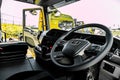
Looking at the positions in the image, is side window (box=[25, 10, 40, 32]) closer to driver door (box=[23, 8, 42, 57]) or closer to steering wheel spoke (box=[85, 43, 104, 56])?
driver door (box=[23, 8, 42, 57])

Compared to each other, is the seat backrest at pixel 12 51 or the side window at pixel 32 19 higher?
the side window at pixel 32 19

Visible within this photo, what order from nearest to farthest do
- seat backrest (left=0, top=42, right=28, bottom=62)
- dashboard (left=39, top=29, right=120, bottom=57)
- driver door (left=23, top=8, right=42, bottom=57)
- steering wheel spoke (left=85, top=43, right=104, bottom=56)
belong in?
steering wheel spoke (left=85, top=43, right=104, bottom=56) < dashboard (left=39, top=29, right=120, bottom=57) < seat backrest (left=0, top=42, right=28, bottom=62) < driver door (left=23, top=8, right=42, bottom=57)

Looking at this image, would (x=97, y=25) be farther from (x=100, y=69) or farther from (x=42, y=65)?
(x=42, y=65)

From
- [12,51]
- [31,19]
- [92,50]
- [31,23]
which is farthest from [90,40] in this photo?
[31,23]

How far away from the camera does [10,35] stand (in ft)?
12.8

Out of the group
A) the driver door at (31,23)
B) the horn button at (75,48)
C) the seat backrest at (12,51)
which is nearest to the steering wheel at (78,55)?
the horn button at (75,48)

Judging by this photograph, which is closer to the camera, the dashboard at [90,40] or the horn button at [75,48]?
the horn button at [75,48]

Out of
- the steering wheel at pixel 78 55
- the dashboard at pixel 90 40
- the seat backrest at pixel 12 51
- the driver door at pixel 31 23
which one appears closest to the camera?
the steering wheel at pixel 78 55

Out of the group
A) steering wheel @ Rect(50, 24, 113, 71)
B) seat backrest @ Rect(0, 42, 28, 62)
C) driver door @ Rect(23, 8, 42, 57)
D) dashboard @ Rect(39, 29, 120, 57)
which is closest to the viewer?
steering wheel @ Rect(50, 24, 113, 71)

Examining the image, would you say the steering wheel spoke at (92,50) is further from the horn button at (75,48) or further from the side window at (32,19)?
the side window at (32,19)

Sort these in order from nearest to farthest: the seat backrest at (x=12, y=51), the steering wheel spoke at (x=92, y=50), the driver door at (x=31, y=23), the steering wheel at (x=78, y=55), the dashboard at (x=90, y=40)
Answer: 1. the steering wheel at (x=78, y=55)
2. the steering wheel spoke at (x=92, y=50)
3. the dashboard at (x=90, y=40)
4. the seat backrest at (x=12, y=51)
5. the driver door at (x=31, y=23)

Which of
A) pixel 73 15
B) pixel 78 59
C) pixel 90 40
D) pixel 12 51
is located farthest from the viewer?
pixel 73 15

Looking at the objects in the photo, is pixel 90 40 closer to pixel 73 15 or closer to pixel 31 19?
pixel 73 15

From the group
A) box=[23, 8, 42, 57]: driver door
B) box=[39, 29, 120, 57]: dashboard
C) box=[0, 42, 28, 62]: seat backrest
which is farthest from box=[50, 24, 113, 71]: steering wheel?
box=[23, 8, 42, 57]: driver door
